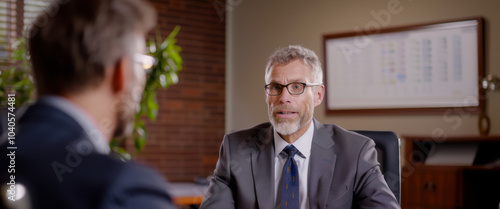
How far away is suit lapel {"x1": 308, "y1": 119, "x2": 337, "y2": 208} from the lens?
196 cm

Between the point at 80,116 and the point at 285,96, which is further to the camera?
the point at 285,96

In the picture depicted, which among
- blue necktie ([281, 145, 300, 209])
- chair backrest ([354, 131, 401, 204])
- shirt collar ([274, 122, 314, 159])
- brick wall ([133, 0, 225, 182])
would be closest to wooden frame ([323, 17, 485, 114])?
brick wall ([133, 0, 225, 182])

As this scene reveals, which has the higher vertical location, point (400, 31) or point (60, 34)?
point (400, 31)

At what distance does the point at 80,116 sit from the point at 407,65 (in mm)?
3949

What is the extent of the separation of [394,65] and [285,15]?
1.22 m

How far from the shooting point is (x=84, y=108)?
0.73 meters

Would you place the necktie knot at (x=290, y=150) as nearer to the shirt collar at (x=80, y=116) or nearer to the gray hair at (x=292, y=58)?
the gray hair at (x=292, y=58)

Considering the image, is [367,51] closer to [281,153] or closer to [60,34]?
[281,153]

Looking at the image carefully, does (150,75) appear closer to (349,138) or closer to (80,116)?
(349,138)

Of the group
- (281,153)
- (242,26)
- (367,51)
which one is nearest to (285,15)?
(242,26)

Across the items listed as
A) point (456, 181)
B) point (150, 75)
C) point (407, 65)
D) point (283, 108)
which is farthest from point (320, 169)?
point (407, 65)

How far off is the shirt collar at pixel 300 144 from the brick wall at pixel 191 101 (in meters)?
3.01

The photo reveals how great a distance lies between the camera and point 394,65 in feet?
14.6

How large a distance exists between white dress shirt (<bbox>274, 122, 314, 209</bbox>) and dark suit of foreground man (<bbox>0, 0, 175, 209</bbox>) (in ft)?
4.25
